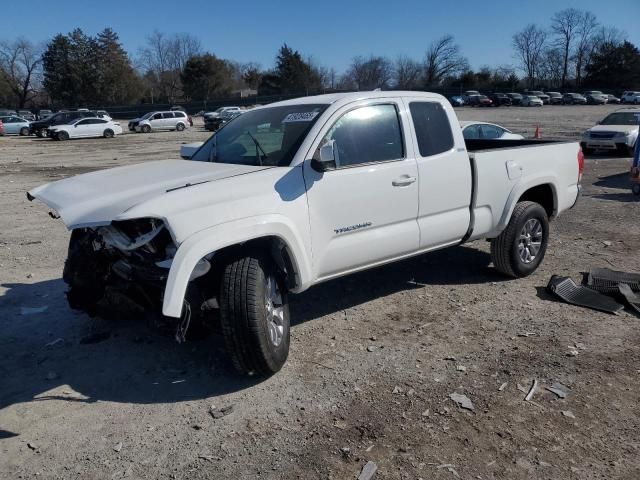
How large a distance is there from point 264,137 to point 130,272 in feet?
5.19

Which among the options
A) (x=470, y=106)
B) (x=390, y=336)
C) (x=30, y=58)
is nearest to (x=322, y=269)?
(x=390, y=336)

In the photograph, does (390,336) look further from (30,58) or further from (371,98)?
(30,58)

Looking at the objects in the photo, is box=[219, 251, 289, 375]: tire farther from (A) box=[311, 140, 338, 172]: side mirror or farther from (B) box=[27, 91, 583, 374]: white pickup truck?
(A) box=[311, 140, 338, 172]: side mirror

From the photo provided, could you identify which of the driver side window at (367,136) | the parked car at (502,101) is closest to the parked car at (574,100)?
the parked car at (502,101)

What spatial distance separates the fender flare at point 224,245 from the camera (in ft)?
10.4

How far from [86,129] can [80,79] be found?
40.2 m

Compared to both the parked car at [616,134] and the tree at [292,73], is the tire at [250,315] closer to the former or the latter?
the parked car at [616,134]

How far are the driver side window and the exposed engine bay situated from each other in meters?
1.33

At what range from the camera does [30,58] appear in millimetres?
93062

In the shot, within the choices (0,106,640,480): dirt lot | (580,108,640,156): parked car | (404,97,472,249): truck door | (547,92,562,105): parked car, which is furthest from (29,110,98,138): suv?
(547,92,562,105): parked car

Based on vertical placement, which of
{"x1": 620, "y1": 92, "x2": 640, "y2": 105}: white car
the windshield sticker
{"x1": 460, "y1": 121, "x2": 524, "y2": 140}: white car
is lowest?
{"x1": 620, "y1": 92, "x2": 640, "y2": 105}: white car

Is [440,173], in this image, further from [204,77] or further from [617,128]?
[204,77]

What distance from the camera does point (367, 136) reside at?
4.52 meters

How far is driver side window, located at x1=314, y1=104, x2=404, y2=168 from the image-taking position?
4340mm
